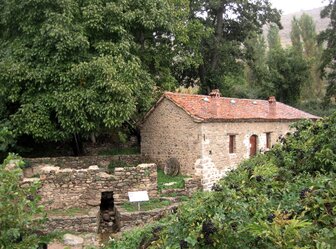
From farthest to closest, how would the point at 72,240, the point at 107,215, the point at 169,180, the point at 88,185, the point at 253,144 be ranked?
the point at 253,144 → the point at 169,180 → the point at 107,215 → the point at 88,185 → the point at 72,240

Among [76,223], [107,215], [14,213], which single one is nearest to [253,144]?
[107,215]

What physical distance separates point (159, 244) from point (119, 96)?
11.9 metres

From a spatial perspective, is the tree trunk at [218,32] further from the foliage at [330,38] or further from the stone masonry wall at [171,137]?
the stone masonry wall at [171,137]

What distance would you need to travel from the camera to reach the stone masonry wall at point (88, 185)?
14.2 metres

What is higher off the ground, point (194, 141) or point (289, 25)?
point (289, 25)

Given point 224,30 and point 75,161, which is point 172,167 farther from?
point 224,30

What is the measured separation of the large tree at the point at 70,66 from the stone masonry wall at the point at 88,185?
2.35m

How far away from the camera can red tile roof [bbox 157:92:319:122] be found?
699 inches

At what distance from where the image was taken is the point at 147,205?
14.5 meters

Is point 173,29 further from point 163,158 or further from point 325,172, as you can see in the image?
point 325,172

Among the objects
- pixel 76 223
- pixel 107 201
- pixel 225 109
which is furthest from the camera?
pixel 225 109

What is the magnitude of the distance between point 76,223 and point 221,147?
7892 millimetres

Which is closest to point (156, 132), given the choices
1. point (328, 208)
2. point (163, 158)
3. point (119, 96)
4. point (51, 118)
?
point (163, 158)

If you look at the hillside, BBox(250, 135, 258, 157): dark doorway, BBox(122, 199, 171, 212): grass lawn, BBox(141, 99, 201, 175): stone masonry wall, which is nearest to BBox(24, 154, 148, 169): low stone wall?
BBox(141, 99, 201, 175): stone masonry wall
